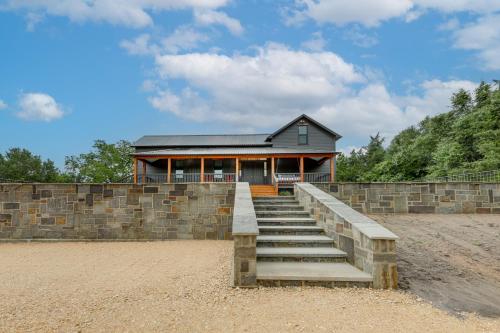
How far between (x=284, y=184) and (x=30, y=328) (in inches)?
549

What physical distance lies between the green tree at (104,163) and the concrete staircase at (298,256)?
26.6 m

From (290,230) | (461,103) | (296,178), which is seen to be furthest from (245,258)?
(461,103)

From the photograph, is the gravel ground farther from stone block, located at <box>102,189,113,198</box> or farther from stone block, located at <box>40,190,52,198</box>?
stone block, located at <box>40,190,52,198</box>

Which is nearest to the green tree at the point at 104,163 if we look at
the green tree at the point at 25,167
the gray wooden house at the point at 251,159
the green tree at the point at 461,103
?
the green tree at the point at 25,167

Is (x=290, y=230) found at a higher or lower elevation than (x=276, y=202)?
lower

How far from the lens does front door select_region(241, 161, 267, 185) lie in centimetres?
2064

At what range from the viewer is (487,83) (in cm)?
2034

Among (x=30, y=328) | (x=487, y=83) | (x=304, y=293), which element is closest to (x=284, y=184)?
(x=304, y=293)

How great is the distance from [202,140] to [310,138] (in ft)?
29.1

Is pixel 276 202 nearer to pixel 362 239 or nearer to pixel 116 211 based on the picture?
pixel 362 239

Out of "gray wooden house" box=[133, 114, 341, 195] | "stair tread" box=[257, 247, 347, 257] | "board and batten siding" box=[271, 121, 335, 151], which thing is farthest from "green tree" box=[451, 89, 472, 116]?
"stair tread" box=[257, 247, 347, 257]

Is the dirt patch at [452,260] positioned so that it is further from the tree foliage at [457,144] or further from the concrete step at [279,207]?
the tree foliage at [457,144]

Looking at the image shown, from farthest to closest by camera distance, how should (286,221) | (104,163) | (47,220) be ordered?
(104,163)
(47,220)
(286,221)

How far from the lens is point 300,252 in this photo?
4672 millimetres
